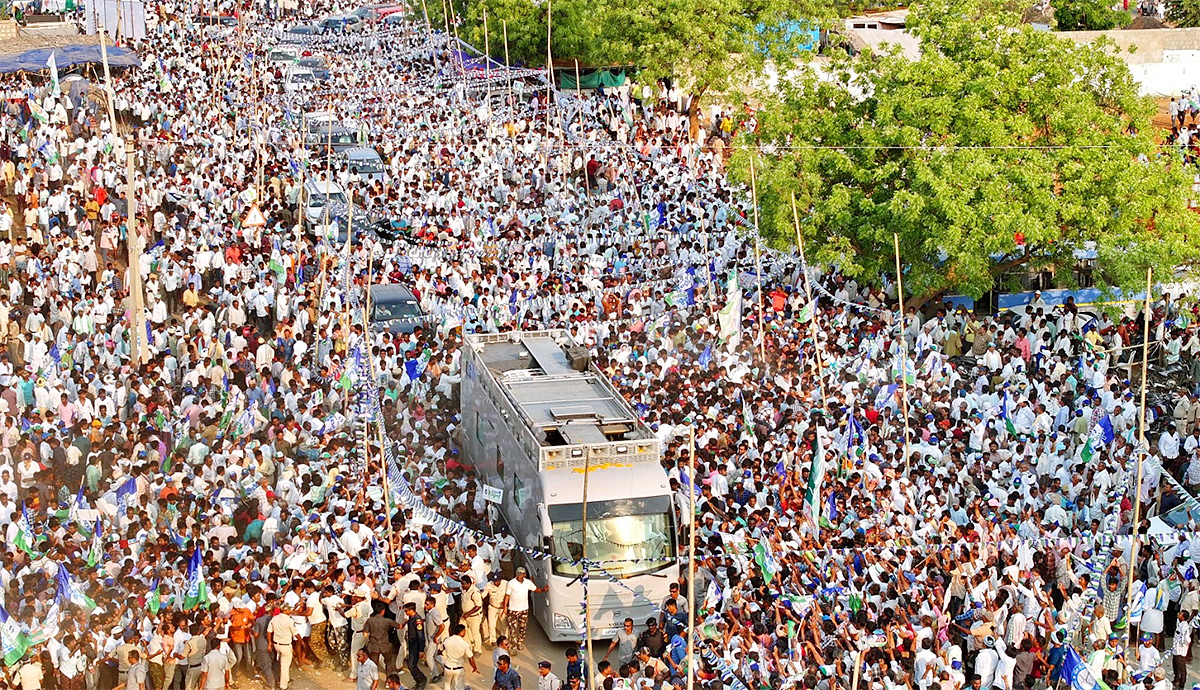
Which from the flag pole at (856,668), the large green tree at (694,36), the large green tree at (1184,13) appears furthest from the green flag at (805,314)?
the large green tree at (1184,13)

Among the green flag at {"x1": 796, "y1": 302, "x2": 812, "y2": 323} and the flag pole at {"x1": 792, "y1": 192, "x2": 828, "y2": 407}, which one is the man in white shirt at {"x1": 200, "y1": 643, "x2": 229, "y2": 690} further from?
the green flag at {"x1": 796, "y1": 302, "x2": 812, "y2": 323}

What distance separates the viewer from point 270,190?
98.4 feet

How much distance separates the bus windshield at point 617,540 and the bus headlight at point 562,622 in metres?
0.44

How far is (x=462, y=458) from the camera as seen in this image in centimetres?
2022

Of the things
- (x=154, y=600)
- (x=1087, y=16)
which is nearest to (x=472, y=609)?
(x=154, y=600)

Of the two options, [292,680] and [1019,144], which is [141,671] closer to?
[292,680]

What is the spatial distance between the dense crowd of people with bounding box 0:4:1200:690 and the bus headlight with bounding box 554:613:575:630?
1.14 feet

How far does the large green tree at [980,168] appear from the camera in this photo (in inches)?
933

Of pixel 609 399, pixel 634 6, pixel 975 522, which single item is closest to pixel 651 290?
pixel 609 399

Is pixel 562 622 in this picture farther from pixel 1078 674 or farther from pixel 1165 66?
pixel 1165 66

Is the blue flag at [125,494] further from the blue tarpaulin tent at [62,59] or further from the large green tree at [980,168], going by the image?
the blue tarpaulin tent at [62,59]

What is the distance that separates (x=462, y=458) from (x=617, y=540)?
4637 millimetres

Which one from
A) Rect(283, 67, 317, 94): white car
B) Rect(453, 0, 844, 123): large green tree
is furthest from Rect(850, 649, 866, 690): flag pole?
Rect(283, 67, 317, 94): white car

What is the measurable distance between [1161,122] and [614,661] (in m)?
26.9
